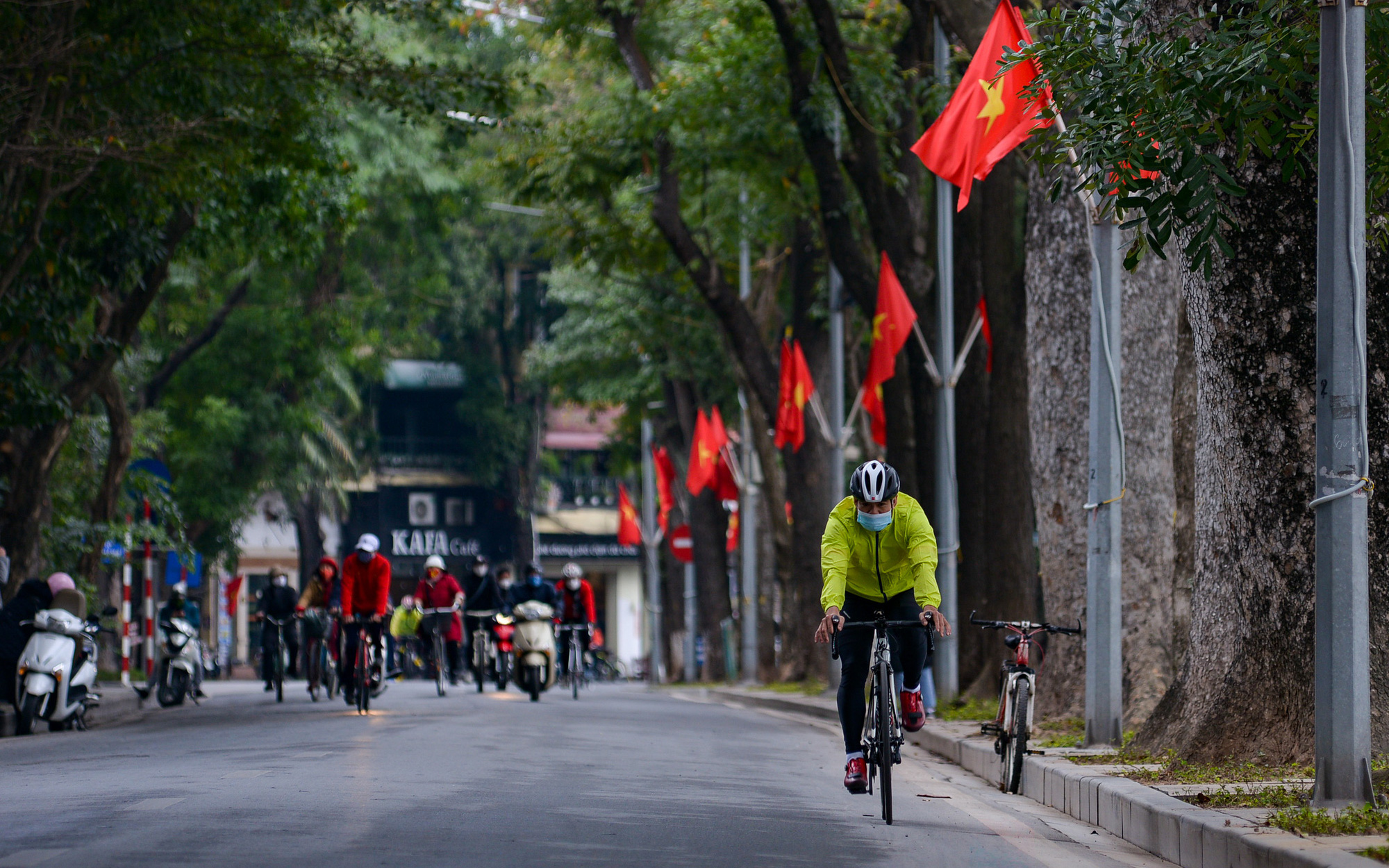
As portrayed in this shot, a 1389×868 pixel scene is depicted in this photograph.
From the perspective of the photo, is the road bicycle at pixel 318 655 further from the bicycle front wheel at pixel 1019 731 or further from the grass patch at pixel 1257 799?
the grass patch at pixel 1257 799

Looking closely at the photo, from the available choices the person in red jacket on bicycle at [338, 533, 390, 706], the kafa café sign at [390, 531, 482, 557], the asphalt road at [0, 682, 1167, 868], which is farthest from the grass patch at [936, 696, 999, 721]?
the kafa café sign at [390, 531, 482, 557]

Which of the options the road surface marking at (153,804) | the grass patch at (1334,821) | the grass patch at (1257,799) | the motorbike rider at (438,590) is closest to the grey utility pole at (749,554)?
the motorbike rider at (438,590)

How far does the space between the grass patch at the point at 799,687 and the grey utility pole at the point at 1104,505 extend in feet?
40.5

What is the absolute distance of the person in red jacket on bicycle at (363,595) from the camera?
17.2m

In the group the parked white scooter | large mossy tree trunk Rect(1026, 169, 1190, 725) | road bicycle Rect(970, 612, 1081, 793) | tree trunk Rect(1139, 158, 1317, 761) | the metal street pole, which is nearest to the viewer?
tree trunk Rect(1139, 158, 1317, 761)

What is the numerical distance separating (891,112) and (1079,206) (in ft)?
24.9

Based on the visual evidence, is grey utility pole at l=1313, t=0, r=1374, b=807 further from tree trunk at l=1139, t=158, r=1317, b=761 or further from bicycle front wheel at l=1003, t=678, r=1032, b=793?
bicycle front wheel at l=1003, t=678, r=1032, b=793

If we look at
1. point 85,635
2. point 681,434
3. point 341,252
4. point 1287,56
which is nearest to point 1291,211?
point 1287,56

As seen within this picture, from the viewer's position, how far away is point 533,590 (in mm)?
20875

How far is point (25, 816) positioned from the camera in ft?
26.4

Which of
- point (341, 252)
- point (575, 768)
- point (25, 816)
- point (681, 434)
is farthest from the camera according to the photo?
point (681, 434)

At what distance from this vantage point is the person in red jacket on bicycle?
17.2 m

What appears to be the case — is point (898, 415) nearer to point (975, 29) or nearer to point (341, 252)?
point (975, 29)

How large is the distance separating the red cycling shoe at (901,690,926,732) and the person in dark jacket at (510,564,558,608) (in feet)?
38.8
